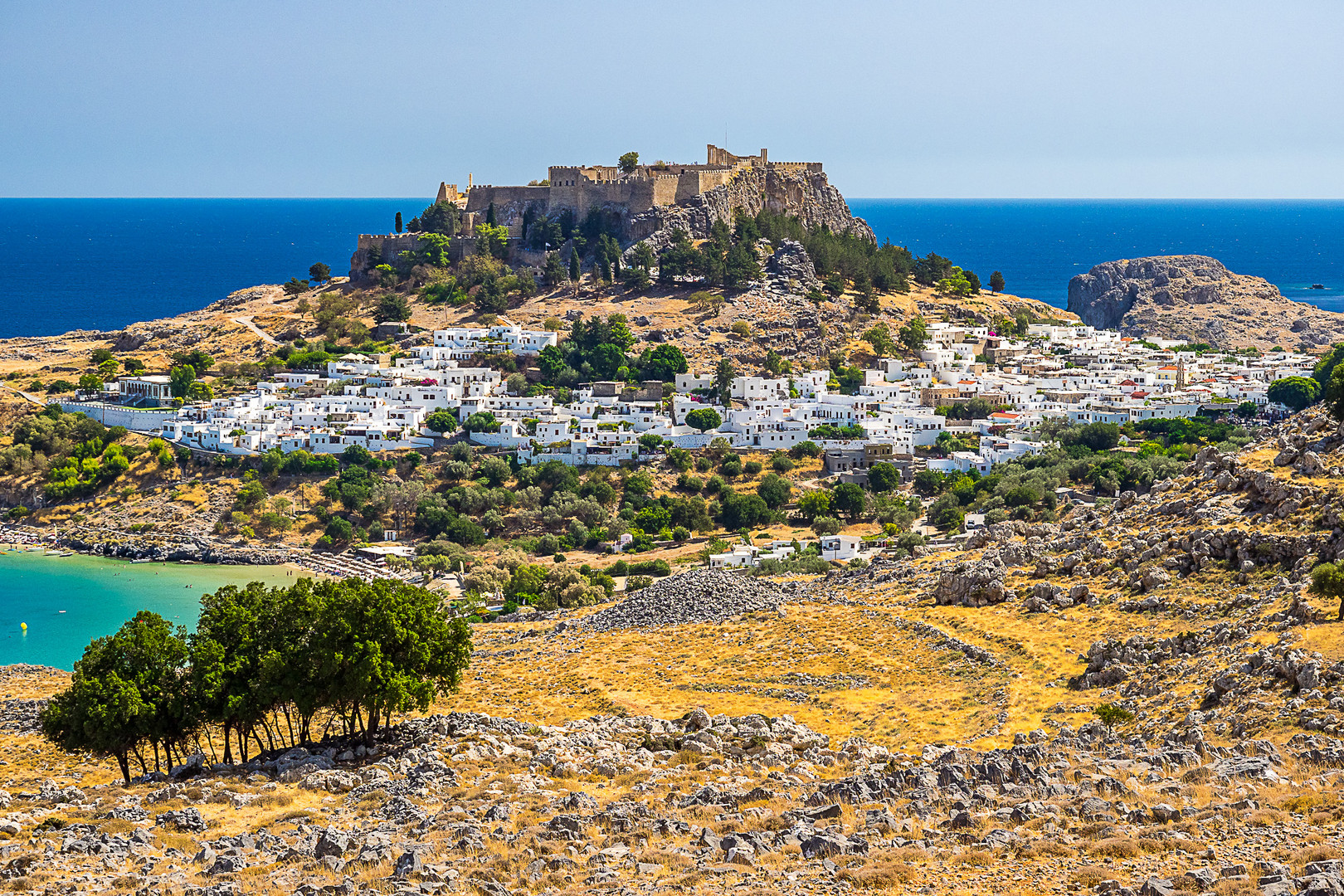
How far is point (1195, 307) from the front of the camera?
107m

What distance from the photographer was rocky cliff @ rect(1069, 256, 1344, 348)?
Answer: 100 metres

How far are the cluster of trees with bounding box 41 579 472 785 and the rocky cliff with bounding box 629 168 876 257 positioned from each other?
59354 millimetres

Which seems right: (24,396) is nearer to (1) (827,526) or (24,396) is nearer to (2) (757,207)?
(1) (827,526)

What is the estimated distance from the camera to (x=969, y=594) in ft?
109

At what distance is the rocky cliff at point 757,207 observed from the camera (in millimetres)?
81750

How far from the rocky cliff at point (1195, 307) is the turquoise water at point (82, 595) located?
69080 mm

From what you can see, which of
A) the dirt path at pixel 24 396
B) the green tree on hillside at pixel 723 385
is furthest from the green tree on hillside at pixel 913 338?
the dirt path at pixel 24 396

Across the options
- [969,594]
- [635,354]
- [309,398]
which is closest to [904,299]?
[635,354]

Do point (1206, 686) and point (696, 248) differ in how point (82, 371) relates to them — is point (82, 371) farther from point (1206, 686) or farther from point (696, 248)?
point (1206, 686)

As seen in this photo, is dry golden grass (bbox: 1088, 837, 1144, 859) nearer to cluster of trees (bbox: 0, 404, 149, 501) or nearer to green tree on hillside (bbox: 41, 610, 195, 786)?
green tree on hillside (bbox: 41, 610, 195, 786)

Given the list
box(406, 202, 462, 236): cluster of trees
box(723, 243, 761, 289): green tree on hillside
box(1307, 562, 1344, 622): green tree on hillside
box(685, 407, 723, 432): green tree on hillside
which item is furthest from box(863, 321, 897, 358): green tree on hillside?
box(1307, 562, 1344, 622): green tree on hillside

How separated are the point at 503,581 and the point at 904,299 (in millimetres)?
42243

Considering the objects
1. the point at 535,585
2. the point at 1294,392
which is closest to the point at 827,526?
the point at 535,585

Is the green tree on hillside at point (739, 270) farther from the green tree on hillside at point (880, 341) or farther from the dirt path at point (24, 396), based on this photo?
the dirt path at point (24, 396)
